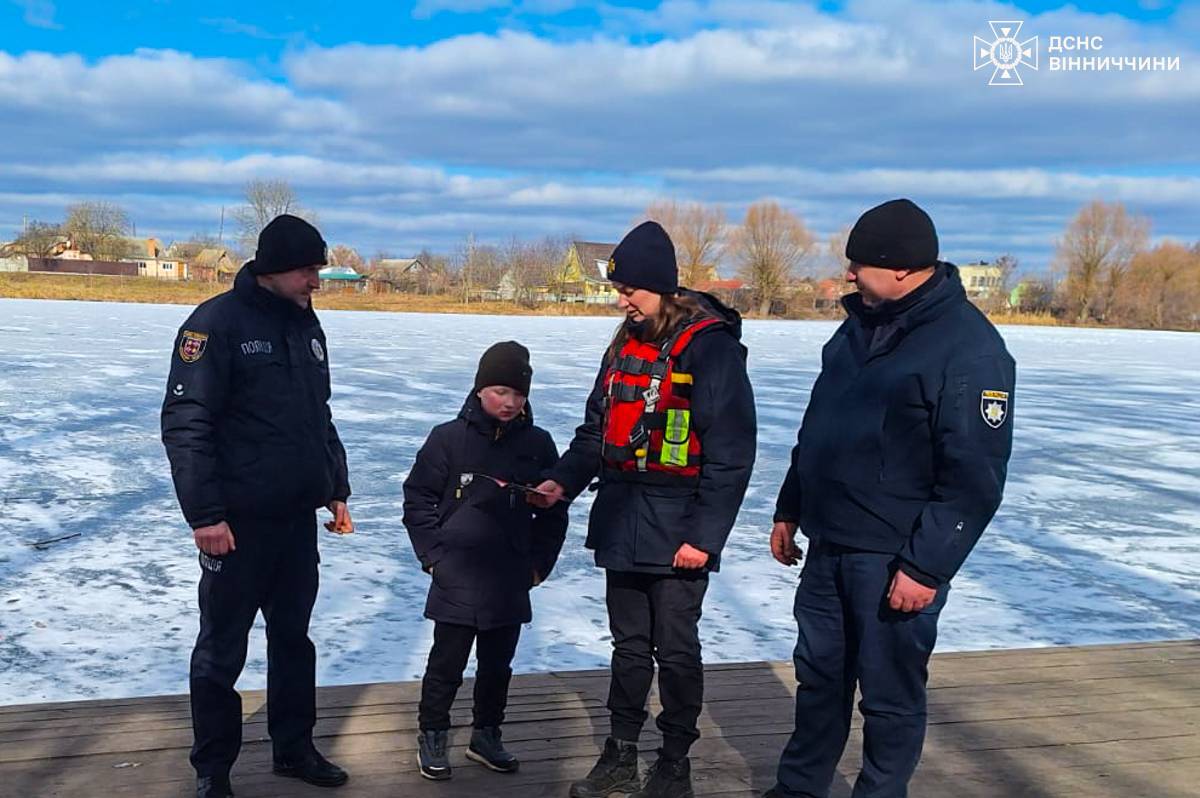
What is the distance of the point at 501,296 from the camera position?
54.4 meters

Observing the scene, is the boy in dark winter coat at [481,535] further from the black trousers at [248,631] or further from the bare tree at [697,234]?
the bare tree at [697,234]

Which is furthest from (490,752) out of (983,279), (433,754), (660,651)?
(983,279)

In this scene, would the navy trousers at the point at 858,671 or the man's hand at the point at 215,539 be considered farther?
the man's hand at the point at 215,539

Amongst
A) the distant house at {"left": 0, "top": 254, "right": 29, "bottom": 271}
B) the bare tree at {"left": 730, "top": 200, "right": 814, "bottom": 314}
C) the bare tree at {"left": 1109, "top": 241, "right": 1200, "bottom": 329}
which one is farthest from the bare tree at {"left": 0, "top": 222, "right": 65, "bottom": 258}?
the bare tree at {"left": 1109, "top": 241, "right": 1200, "bottom": 329}

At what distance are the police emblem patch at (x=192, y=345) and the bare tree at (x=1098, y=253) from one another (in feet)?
216

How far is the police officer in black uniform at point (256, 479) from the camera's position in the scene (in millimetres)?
2744

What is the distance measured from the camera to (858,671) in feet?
8.76

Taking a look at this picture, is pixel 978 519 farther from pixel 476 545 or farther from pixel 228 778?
pixel 228 778

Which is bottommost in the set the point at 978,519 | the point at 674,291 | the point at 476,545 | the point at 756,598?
the point at 756,598

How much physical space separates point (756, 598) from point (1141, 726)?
2128 millimetres

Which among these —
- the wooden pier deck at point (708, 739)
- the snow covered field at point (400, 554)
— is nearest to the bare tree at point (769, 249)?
the snow covered field at point (400, 554)

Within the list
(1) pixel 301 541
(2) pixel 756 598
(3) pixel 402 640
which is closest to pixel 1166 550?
(2) pixel 756 598

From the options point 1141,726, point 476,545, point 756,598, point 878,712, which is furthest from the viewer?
point 756,598

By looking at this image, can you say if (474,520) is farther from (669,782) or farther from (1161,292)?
(1161,292)
